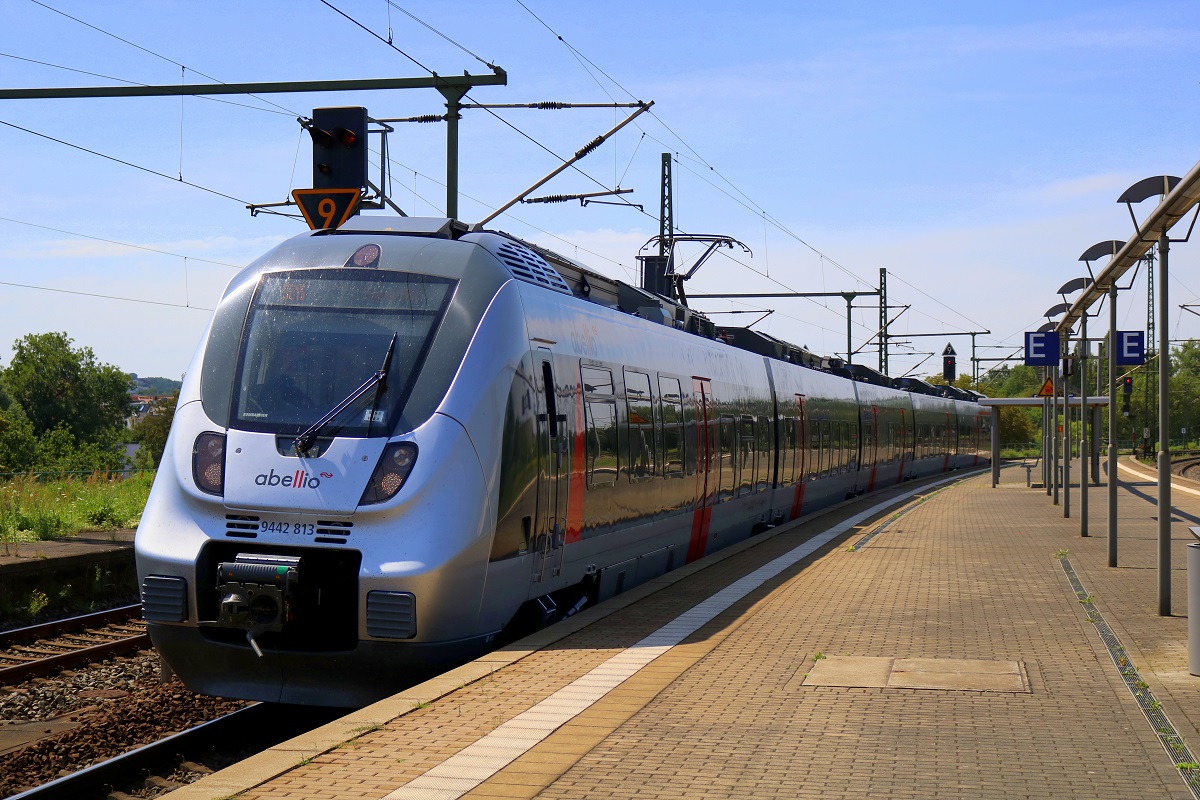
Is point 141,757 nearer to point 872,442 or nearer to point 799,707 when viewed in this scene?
point 799,707

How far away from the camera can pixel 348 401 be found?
850 cm

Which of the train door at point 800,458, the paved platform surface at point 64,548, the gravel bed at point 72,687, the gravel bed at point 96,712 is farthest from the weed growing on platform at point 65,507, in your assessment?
the train door at point 800,458

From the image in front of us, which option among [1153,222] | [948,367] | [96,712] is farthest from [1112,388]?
[948,367]

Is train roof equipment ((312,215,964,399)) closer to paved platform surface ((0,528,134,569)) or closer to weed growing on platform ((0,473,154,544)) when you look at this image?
paved platform surface ((0,528,134,569))

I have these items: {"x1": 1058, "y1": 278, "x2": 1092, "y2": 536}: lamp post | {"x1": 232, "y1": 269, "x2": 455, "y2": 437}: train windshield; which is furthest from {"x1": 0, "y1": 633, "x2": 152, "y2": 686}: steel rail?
{"x1": 1058, "y1": 278, "x2": 1092, "y2": 536}: lamp post

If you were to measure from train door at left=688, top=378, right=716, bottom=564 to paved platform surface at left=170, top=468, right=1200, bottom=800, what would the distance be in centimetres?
252

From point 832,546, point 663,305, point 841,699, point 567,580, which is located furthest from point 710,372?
point 841,699

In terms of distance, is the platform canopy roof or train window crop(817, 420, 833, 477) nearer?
the platform canopy roof

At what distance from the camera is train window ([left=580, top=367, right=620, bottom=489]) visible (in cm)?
1096

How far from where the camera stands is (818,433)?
26656 millimetres

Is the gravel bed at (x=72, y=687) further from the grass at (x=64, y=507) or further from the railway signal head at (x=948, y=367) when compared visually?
the railway signal head at (x=948, y=367)

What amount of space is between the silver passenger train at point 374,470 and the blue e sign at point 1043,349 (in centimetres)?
1717

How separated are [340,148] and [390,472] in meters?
7.95

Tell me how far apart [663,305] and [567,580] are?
5.80 meters
